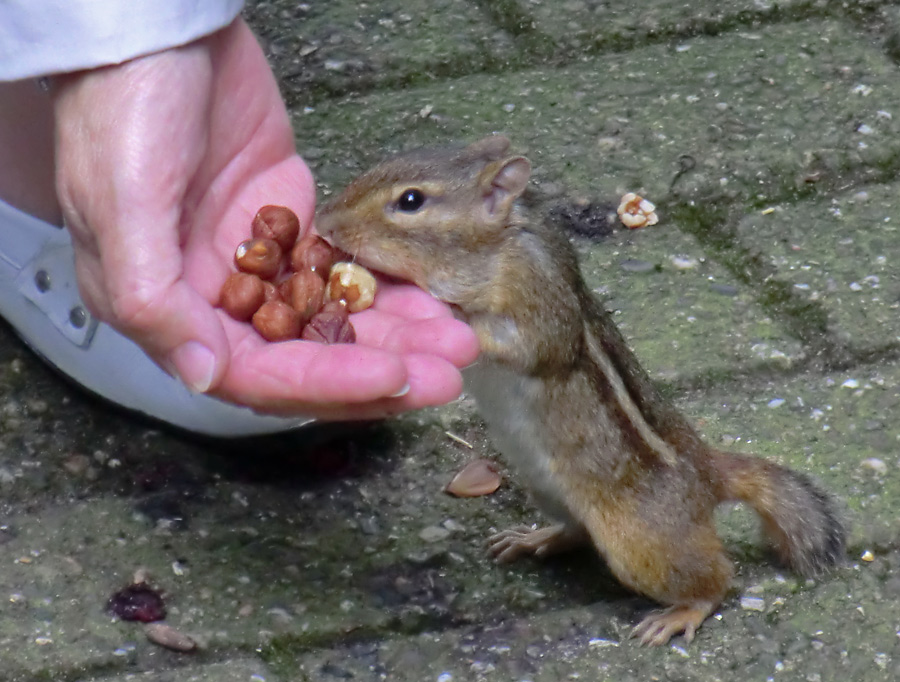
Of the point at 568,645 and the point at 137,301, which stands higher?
the point at 137,301

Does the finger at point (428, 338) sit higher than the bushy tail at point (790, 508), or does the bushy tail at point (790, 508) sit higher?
the finger at point (428, 338)

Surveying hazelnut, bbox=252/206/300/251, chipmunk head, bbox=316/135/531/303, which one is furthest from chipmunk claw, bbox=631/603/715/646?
hazelnut, bbox=252/206/300/251

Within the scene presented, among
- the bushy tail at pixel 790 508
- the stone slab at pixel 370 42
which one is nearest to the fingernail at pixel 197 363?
the bushy tail at pixel 790 508

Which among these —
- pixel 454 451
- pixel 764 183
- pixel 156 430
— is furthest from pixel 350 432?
pixel 764 183

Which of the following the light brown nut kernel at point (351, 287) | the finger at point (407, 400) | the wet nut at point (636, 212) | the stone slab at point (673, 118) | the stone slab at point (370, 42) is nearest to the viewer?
the finger at point (407, 400)

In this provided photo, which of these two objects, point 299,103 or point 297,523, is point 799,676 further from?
point 299,103

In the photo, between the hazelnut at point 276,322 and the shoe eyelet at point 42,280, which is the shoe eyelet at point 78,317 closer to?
the shoe eyelet at point 42,280
